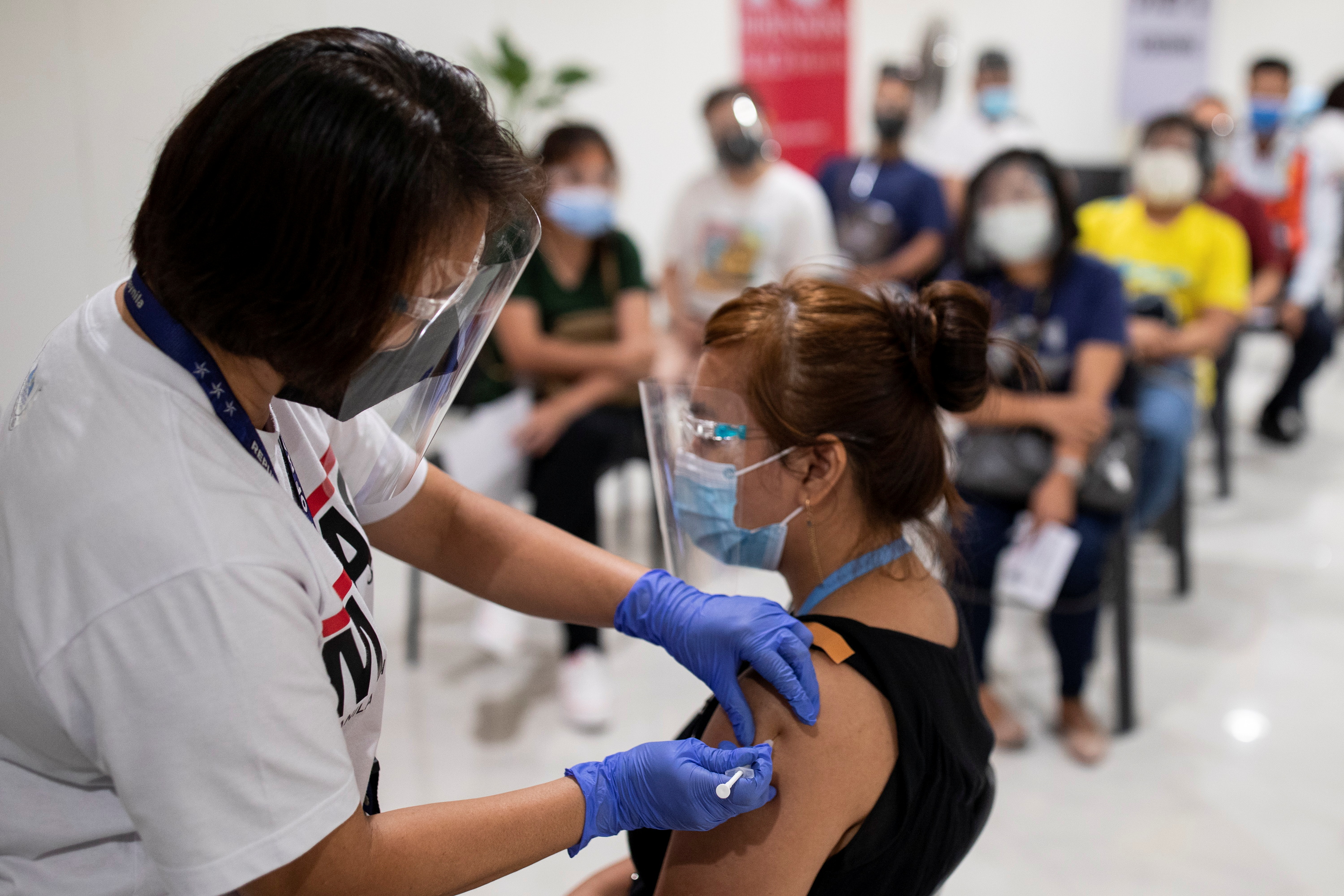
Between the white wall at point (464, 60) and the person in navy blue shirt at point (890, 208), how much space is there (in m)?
1.69

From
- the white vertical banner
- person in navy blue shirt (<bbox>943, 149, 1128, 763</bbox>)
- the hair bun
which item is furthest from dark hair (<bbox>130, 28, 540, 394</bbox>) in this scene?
the white vertical banner

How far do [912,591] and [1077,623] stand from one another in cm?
141

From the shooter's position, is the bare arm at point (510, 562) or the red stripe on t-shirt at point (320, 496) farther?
the bare arm at point (510, 562)

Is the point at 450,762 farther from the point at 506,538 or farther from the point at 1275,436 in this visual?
the point at 1275,436

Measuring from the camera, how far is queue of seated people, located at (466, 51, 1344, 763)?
2.33 m

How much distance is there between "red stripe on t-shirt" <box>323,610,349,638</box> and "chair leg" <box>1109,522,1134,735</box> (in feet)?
6.49

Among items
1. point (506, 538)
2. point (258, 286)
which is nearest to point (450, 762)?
point (506, 538)

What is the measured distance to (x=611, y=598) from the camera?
3.84ft

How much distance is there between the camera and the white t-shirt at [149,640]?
0.65 m

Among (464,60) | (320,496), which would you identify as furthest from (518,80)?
(320,496)

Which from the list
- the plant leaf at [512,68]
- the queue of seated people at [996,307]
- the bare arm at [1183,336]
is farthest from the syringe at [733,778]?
the plant leaf at [512,68]

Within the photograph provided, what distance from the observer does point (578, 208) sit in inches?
105

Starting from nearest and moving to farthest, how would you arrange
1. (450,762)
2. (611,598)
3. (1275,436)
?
(611,598) → (450,762) → (1275,436)

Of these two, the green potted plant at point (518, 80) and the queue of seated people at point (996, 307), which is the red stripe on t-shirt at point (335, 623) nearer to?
the queue of seated people at point (996, 307)
